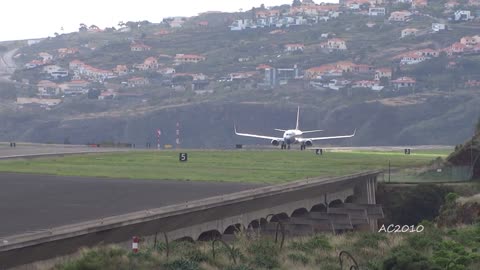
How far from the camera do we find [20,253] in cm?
2547

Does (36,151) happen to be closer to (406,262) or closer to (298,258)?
(298,258)

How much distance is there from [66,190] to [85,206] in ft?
23.6

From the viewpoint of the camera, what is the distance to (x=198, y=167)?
68375 millimetres

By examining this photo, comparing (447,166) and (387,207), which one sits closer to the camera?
(387,207)

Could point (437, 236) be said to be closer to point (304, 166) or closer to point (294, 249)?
point (294, 249)

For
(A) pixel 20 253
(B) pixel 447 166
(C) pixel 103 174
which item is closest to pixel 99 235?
(A) pixel 20 253

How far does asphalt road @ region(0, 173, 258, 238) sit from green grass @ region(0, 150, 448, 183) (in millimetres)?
4908

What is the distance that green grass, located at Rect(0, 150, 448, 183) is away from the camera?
2309 inches

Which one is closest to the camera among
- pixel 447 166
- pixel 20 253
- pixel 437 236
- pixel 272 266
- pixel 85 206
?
pixel 20 253

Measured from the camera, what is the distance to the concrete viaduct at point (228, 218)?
2675 centimetres

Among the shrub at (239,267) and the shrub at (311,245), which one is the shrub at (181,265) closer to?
the shrub at (239,267)

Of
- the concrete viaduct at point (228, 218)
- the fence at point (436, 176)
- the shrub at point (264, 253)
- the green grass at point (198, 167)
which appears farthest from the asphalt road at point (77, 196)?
the fence at point (436, 176)

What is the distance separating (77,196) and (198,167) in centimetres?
2585

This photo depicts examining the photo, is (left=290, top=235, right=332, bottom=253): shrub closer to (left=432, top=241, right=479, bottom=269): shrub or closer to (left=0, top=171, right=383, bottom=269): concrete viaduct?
(left=432, top=241, right=479, bottom=269): shrub
